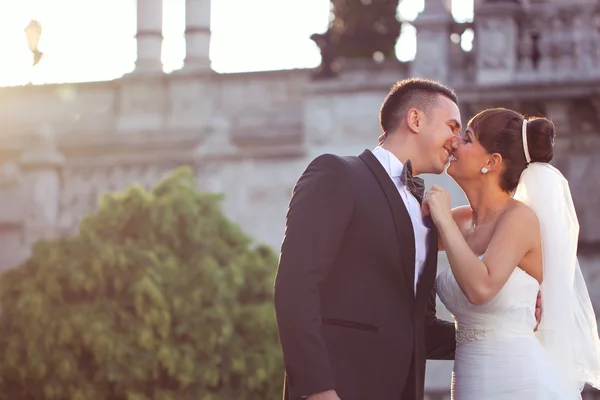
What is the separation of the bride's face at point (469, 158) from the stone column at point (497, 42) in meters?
9.51

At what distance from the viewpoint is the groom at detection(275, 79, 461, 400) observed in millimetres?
5352

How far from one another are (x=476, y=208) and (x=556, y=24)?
972 cm

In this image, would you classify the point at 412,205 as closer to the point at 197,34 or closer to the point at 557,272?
the point at 557,272

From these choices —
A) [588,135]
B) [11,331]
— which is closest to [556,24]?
[588,135]

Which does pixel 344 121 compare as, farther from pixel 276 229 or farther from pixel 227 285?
pixel 227 285

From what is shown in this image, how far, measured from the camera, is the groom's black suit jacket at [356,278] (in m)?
5.48

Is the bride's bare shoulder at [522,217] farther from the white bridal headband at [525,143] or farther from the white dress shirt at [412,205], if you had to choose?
the white dress shirt at [412,205]

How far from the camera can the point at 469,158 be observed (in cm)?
655

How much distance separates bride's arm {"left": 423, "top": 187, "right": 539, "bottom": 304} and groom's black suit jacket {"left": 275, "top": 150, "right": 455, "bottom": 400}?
10.8 inches

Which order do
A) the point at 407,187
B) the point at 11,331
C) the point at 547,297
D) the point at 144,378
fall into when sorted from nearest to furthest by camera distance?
the point at 407,187
the point at 547,297
the point at 144,378
the point at 11,331

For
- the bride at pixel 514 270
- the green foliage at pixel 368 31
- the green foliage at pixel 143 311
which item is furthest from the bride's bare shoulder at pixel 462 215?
the green foliage at pixel 368 31

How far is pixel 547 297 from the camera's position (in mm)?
6586

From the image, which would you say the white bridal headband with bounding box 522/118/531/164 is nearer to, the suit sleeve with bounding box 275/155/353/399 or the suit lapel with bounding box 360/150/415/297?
the suit lapel with bounding box 360/150/415/297

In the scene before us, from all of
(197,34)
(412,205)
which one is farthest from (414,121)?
(197,34)
